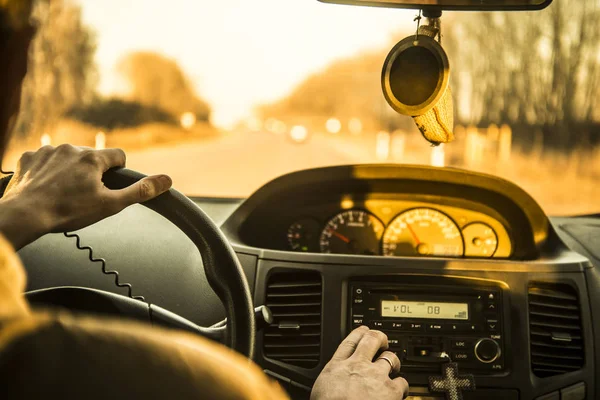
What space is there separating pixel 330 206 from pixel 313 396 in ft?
6.49

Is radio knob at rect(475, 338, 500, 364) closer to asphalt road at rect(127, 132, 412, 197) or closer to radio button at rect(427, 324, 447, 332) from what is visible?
radio button at rect(427, 324, 447, 332)

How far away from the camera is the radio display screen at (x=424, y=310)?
324 centimetres

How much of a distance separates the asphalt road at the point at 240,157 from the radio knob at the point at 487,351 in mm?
14045

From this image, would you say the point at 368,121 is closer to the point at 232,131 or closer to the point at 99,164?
the point at 232,131

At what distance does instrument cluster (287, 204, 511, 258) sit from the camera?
3.83 m

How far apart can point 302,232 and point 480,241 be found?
84cm

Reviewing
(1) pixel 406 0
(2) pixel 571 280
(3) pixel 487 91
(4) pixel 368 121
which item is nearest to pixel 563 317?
(2) pixel 571 280

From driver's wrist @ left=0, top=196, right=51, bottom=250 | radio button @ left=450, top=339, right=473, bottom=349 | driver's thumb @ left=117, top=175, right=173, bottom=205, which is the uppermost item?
driver's thumb @ left=117, top=175, right=173, bottom=205

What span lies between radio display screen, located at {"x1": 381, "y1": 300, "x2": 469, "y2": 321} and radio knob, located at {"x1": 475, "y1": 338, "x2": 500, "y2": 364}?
0.39 ft

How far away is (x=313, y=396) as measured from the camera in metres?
1.97

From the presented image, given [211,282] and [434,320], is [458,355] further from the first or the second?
[211,282]

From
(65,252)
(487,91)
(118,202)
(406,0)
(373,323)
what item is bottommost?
(373,323)

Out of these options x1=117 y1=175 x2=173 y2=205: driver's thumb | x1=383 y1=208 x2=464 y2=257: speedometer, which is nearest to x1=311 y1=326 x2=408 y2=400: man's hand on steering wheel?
x1=117 y1=175 x2=173 y2=205: driver's thumb

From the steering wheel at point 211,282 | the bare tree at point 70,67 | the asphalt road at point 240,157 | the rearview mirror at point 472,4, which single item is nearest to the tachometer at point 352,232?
the rearview mirror at point 472,4
